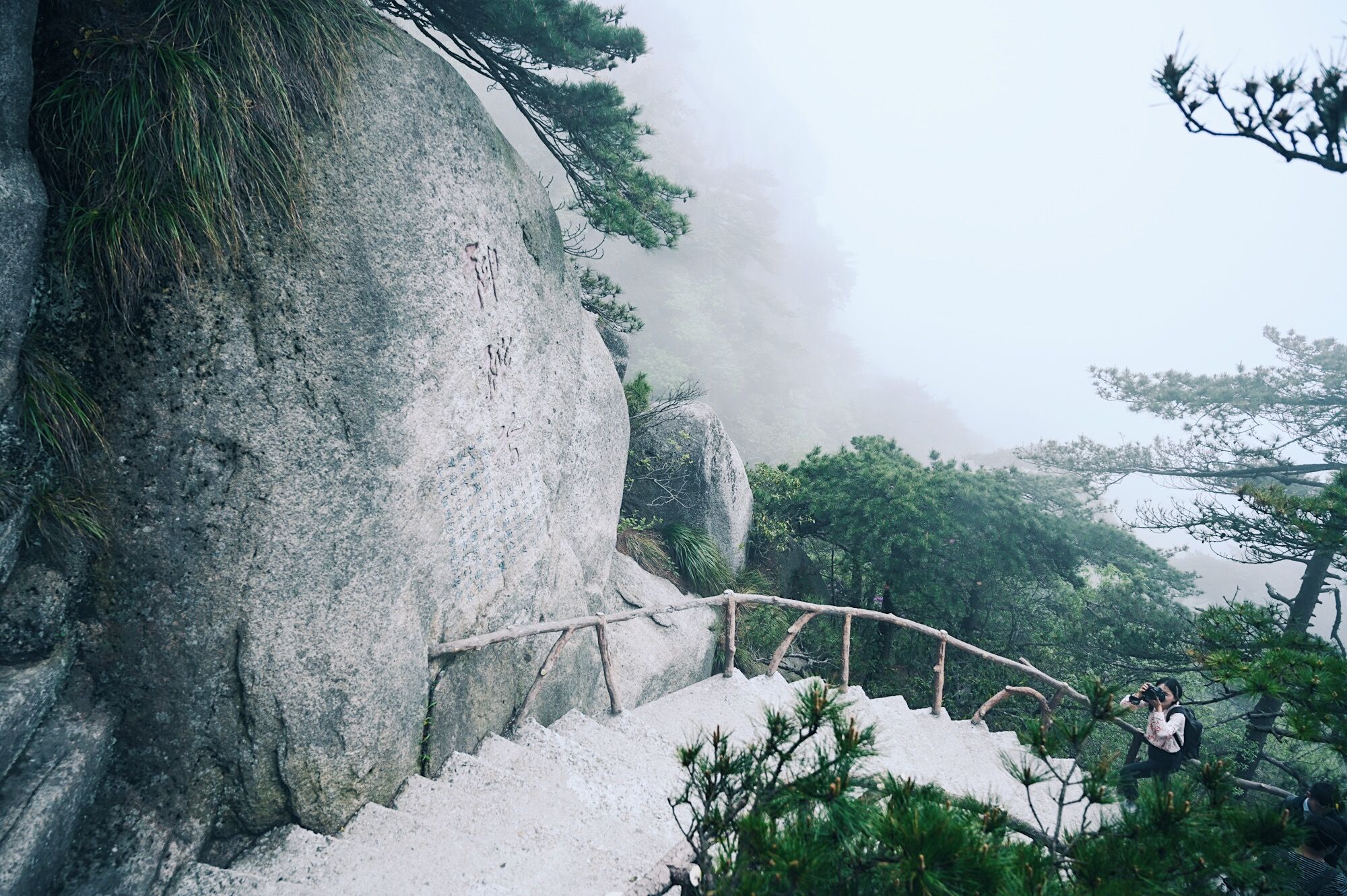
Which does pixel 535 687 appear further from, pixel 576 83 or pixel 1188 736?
pixel 576 83

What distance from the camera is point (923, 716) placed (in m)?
6.36

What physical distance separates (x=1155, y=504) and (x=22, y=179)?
14629mm

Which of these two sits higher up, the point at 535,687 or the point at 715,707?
the point at 715,707

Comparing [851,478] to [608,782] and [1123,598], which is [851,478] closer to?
[1123,598]

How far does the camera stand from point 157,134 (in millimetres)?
3193

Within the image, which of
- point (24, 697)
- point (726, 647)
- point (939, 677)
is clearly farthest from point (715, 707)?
point (24, 697)

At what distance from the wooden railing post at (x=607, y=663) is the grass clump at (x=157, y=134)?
3814 mm

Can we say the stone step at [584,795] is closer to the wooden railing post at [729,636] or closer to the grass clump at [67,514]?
the wooden railing post at [729,636]

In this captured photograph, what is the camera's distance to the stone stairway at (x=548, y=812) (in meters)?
3.21

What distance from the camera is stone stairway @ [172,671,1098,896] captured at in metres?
3.21

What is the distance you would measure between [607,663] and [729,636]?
51.1 inches

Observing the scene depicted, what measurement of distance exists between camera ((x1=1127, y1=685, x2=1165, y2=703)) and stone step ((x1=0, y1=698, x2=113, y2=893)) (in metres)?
6.88

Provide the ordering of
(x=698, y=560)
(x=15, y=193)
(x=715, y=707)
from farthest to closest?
(x=698, y=560) → (x=715, y=707) → (x=15, y=193)

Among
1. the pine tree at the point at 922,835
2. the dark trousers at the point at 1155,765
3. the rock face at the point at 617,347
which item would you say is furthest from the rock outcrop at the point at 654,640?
the pine tree at the point at 922,835
